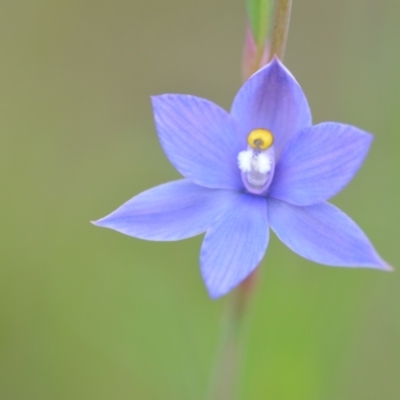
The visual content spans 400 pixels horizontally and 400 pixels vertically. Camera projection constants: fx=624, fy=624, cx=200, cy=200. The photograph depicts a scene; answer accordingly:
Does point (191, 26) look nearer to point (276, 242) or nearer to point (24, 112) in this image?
point (24, 112)

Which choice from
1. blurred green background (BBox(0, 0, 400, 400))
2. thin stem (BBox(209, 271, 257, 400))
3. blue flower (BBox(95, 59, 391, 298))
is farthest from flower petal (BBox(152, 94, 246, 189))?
blurred green background (BBox(0, 0, 400, 400))

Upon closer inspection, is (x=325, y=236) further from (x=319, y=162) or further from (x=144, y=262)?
(x=144, y=262)

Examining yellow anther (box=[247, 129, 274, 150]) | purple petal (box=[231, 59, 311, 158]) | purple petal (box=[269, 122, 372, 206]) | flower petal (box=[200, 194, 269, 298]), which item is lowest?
flower petal (box=[200, 194, 269, 298])

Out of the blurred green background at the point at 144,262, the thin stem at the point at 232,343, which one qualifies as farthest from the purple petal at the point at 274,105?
the blurred green background at the point at 144,262

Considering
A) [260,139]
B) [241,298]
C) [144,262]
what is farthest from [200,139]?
[144,262]

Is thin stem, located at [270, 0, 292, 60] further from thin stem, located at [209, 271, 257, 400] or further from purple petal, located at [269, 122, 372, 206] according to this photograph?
thin stem, located at [209, 271, 257, 400]

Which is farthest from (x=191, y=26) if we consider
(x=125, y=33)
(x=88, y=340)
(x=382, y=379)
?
(x=382, y=379)
